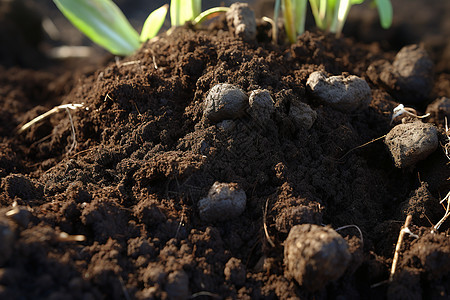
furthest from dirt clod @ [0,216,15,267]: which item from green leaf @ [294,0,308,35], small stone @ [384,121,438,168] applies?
green leaf @ [294,0,308,35]

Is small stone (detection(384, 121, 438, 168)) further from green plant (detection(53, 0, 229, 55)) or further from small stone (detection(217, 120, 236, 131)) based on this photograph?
green plant (detection(53, 0, 229, 55))

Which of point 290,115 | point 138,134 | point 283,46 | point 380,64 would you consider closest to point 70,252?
point 138,134

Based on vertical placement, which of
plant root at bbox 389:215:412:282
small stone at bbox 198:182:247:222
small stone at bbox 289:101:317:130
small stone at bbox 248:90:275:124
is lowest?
plant root at bbox 389:215:412:282

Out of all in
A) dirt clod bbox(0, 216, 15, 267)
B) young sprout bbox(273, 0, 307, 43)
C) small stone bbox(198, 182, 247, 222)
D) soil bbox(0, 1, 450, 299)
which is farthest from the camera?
young sprout bbox(273, 0, 307, 43)

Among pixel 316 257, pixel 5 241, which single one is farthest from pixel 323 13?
pixel 5 241

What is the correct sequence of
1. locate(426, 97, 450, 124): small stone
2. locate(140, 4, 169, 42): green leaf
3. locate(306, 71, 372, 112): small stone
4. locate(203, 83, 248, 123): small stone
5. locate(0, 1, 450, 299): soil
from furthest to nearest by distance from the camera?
locate(140, 4, 169, 42): green leaf, locate(426, 97, 450, 124): small stone, locate(306, 71, 372, 112): small stone, locate(203, 83, 248, 123): small stone, locate(0, 1, 450, 299): soil

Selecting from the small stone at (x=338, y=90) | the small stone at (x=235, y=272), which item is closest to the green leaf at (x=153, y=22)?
the small stone at (x=338, y=90)

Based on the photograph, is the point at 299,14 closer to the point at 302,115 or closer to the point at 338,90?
the point at 338,90
